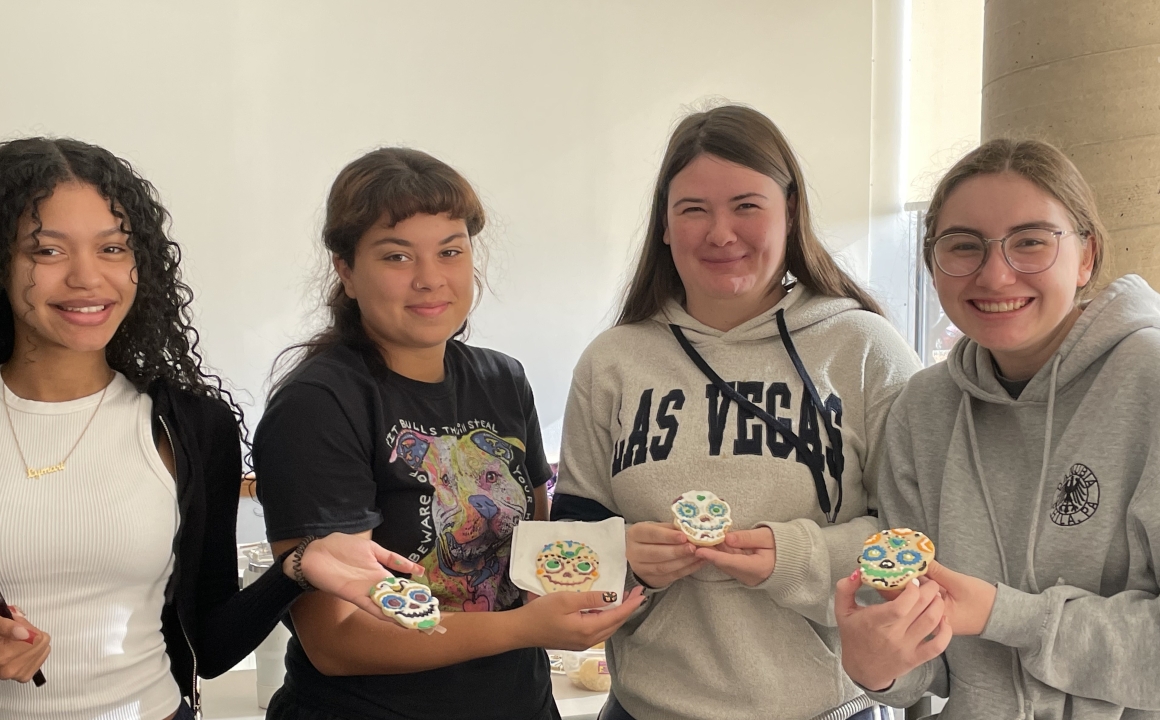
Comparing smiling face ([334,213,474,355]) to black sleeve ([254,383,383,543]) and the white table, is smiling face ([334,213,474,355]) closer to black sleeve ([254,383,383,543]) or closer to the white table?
black sleeve ([254,383,383,543])

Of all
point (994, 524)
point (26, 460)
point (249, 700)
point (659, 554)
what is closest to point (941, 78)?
point (994, 524)

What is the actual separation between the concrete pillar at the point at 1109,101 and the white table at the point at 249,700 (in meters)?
1.59

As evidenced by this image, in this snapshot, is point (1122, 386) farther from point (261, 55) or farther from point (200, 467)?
point (261, 55)

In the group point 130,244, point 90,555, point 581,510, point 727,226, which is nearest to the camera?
point 90,555

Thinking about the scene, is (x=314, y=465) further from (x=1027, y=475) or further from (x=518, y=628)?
(x=1027, y=475)

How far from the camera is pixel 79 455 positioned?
5.22ft

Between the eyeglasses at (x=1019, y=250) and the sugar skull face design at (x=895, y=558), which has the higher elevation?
the eyeglasses at (x=1019, y=250)

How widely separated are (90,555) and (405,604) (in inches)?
21.8

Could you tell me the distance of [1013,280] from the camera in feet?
4.70

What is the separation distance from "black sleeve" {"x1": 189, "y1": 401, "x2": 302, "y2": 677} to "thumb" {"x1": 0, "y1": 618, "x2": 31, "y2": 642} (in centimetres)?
34

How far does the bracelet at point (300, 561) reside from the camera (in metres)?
1.52

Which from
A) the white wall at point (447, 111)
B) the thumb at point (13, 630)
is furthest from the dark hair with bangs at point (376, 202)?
the white wall at point (447, 111)

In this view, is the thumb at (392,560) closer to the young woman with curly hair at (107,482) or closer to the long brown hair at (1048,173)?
the young woman with curly hair at (107,482)

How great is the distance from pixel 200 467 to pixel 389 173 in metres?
0.64
